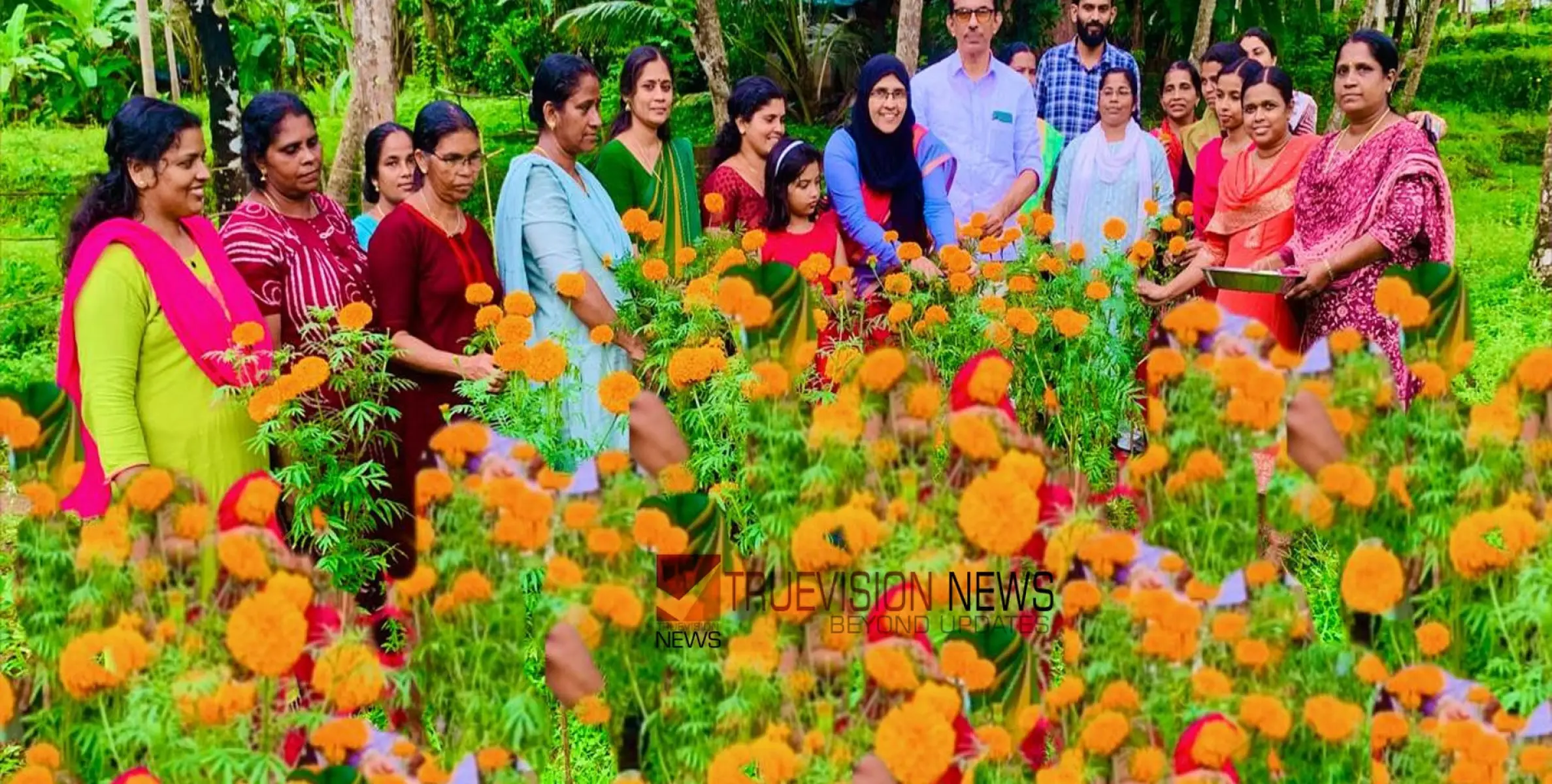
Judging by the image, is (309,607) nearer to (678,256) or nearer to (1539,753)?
(1539,753)

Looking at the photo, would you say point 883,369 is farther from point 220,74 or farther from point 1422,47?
point 1422,47

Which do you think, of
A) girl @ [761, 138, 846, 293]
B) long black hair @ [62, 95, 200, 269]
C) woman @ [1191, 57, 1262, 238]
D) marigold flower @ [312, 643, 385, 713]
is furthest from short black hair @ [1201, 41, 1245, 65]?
marigold flower @ [312, 643, 385, 713]

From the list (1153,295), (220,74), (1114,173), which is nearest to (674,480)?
(1153,295)

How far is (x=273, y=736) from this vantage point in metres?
1.82

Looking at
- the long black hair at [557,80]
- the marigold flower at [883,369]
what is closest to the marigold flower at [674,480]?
the marigold flower at [883,369]

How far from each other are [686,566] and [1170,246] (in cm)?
266

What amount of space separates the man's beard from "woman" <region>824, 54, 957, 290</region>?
1.08 metres

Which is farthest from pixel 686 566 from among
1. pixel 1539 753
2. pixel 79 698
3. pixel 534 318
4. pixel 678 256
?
pixel 534 318

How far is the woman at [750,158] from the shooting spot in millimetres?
4277

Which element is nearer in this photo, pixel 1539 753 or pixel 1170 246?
pixel 1539 753

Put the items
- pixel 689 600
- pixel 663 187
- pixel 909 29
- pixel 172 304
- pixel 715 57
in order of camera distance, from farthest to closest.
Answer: pixel 715 57
pixel 909 29
pixel 663 187
pixel 172 304
pixel 689 600

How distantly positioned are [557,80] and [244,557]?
202 cm

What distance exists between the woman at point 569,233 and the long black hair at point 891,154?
1.10 metres

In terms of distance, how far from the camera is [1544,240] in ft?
24.8
